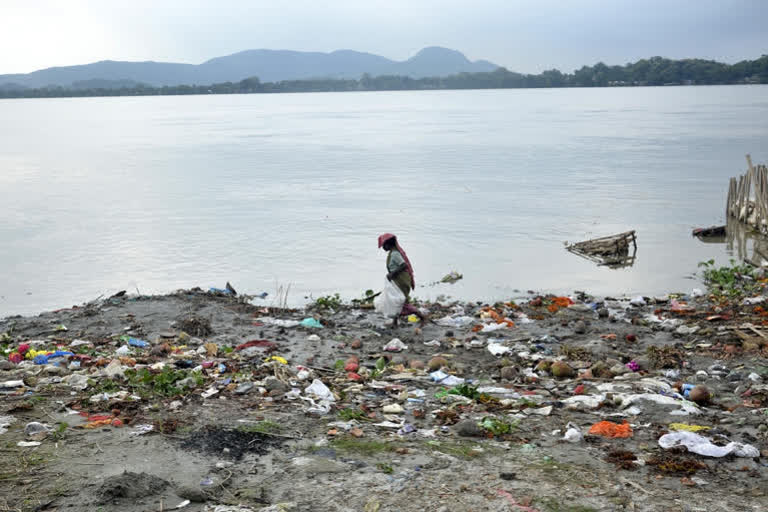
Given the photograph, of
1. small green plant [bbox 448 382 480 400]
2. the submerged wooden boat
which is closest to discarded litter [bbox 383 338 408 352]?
small green plant [bbox 448 382 480 400]

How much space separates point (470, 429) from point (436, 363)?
2061mm

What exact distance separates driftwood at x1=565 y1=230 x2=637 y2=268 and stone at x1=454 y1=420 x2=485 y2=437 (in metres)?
10.6

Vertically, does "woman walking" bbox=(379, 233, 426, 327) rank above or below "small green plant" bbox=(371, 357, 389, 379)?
above

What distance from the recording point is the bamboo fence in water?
52.0 ft

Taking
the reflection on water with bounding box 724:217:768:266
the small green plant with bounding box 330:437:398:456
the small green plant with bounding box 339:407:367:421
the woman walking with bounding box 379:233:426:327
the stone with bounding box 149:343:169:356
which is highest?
the woman walking with bounding box 379:233:426:327

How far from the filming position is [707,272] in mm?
13703

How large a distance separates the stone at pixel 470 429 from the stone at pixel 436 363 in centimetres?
193

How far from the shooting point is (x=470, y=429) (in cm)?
524

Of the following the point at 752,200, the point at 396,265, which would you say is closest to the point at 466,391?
the point at 396,265

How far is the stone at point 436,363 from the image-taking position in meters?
7.25

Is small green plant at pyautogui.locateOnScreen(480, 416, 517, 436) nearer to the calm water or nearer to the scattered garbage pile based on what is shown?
the scattered garbage pile

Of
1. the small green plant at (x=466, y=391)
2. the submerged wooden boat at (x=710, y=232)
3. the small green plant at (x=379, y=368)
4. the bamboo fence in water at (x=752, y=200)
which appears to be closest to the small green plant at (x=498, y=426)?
the small green plant at (x=466, y=391)

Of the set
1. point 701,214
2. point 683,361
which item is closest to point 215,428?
point 683,361

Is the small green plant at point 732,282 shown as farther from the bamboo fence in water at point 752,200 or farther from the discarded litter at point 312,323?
the discarded litter at point 312,323
